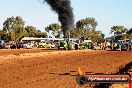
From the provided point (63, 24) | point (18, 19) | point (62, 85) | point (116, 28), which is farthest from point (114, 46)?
point (116, 28)

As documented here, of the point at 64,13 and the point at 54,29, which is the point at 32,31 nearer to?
the point at 54,29

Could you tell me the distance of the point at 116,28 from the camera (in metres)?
186

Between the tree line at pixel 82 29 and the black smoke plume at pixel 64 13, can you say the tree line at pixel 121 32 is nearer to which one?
the tree line at pixel 82 29

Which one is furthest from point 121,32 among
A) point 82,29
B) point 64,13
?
point 64,13

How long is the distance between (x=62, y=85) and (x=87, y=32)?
545ft

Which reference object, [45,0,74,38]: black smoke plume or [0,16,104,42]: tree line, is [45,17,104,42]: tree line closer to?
[0,16,104,42]: tree line

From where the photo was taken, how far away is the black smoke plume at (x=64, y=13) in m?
65.6

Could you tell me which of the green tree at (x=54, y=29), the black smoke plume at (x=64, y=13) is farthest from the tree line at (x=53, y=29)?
the black smoke plume at (x=64, y=13)

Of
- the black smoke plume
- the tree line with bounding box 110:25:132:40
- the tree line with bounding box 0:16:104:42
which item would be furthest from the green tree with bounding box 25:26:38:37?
the black smoke plume

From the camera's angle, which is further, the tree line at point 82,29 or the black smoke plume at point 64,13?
the tree line at point 82,29

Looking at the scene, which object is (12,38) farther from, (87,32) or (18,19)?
(87,32)

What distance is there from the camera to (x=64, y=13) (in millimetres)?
66688

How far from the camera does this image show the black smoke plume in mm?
65625

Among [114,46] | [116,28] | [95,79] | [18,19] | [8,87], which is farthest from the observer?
[116,28]
